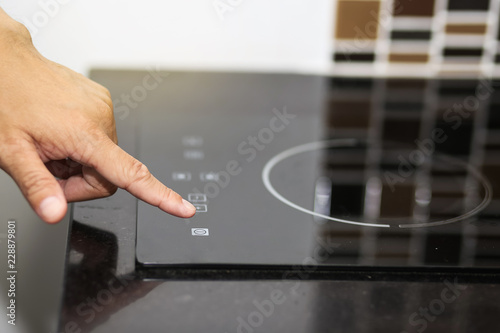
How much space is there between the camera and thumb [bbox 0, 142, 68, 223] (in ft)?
1.95

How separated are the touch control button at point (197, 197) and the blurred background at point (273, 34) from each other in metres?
0.43

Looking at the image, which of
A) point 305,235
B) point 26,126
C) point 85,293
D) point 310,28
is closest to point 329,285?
point 305,235

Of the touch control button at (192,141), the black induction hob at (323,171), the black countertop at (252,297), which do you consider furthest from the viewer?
the touch control button at (192,141)

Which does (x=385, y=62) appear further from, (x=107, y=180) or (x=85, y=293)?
(x=85, y=293)

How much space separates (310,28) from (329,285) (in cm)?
62

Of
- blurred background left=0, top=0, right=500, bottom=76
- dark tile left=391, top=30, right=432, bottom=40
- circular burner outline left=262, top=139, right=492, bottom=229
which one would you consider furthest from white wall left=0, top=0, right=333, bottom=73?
circular burner outline left=262, top=139, right=492, bottom=229

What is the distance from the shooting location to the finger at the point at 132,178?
692 millimetres

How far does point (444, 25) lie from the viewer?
Result: 3.78 feet

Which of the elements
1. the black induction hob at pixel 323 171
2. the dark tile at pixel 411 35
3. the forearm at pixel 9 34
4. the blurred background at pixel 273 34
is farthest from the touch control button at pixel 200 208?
the dark tile at pixel 411 35

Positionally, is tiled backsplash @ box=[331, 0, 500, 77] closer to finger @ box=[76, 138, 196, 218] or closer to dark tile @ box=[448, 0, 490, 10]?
dark tile @ box=[448, 0, 490, 10]

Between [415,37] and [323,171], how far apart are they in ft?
1.30

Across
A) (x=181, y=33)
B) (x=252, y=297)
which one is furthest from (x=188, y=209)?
(x=181, y=33)

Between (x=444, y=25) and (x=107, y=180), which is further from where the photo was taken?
(x=444, y=25)

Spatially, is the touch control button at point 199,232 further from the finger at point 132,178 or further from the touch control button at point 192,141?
the touch control button at point 192,141
